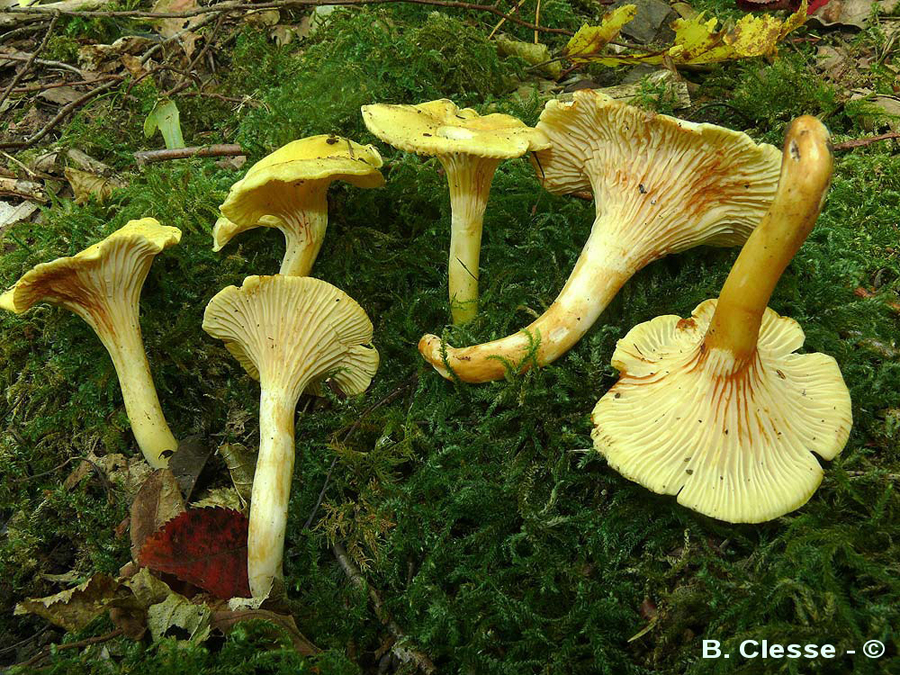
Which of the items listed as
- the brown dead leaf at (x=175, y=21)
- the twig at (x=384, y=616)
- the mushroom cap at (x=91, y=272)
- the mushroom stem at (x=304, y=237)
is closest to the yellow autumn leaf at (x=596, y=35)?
the mushroom stem at (x=304, y=237)

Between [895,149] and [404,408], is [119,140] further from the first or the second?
[895,149]

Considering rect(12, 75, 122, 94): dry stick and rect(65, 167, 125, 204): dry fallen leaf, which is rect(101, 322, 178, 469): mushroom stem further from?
rect(12, 75, 122, 94): dry stick

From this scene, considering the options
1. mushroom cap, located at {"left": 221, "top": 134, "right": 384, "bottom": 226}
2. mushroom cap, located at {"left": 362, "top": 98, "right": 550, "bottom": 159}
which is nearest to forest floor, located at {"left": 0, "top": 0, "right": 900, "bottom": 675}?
mushroom cap, located at {"left": 221, "top": 134, "right": 384, "bottom": 226}

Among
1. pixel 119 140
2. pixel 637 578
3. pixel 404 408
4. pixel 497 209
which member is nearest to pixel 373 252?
pixel 497 209

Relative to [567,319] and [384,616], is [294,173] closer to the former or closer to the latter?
[567,319]

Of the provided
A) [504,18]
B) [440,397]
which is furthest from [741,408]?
[504,18]
